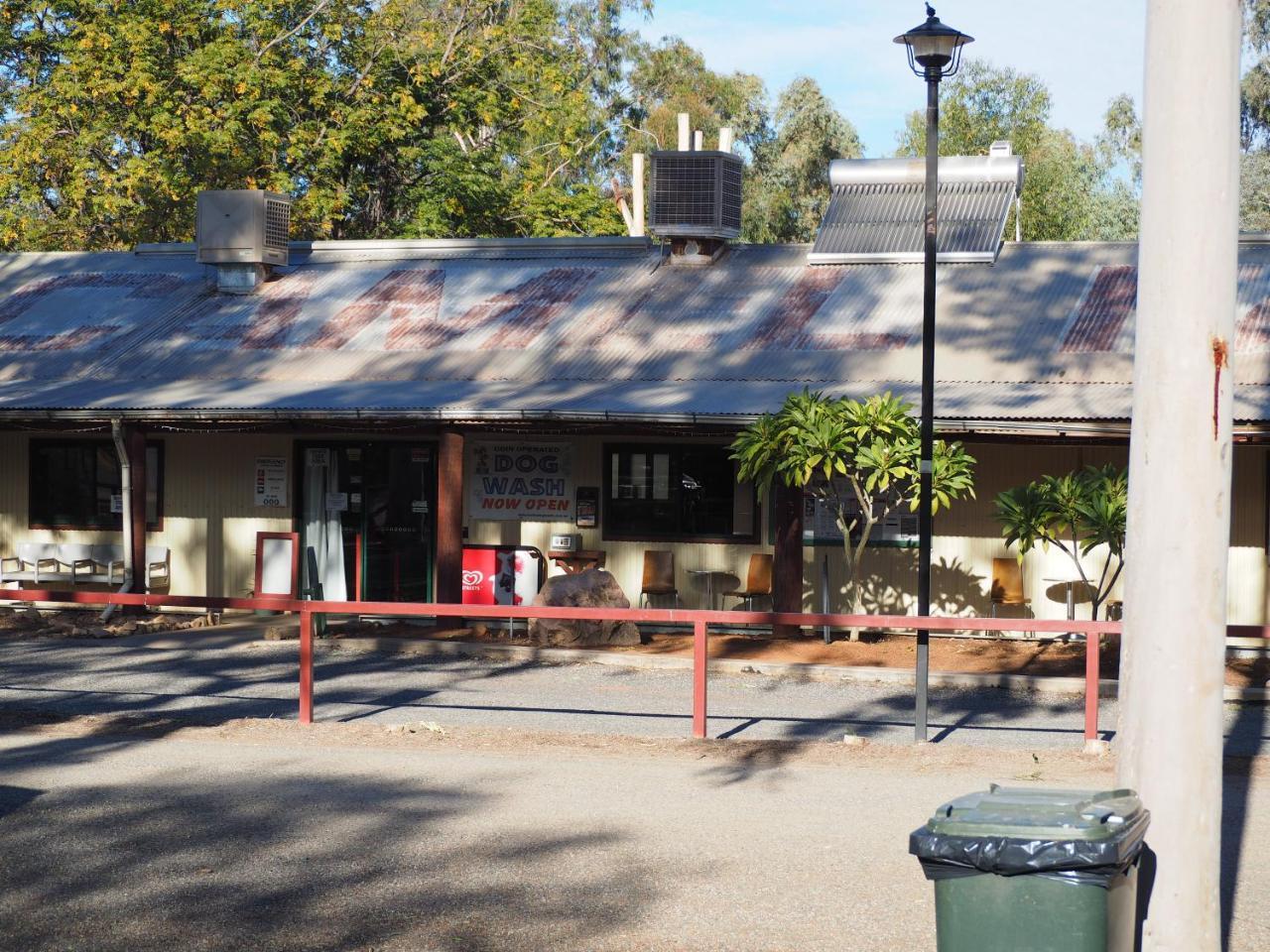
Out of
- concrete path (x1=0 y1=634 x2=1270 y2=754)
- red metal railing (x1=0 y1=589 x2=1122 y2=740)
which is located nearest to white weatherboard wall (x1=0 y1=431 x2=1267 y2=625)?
concrete path (x1=0 y1=634 x2=1270 y2=754)

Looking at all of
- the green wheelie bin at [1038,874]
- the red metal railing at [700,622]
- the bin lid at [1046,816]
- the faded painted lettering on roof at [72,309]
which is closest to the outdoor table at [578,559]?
the red metal railing at [700,622]

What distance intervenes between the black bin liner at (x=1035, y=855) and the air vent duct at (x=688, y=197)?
16.6 meters

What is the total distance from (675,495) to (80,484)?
25.8 ft

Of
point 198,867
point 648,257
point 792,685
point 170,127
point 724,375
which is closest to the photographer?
point 198,867

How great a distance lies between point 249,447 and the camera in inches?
786

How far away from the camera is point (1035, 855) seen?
4.57m

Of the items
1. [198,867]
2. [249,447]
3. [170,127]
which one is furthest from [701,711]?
[170,127]

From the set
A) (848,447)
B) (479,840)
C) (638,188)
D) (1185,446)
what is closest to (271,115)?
A: (638,188)

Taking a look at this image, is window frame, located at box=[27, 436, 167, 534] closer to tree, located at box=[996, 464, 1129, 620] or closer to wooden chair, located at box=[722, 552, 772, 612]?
wooden chair, located at box=[722, 552, 772, 612]

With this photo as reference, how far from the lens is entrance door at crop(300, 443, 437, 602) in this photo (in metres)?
19.8

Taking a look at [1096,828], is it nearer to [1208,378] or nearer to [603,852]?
[1208,378]

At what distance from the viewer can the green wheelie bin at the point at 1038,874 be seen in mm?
4551

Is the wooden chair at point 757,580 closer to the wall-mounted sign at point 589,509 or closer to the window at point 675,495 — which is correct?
the window at point 675,495

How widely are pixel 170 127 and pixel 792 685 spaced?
20.6 m
